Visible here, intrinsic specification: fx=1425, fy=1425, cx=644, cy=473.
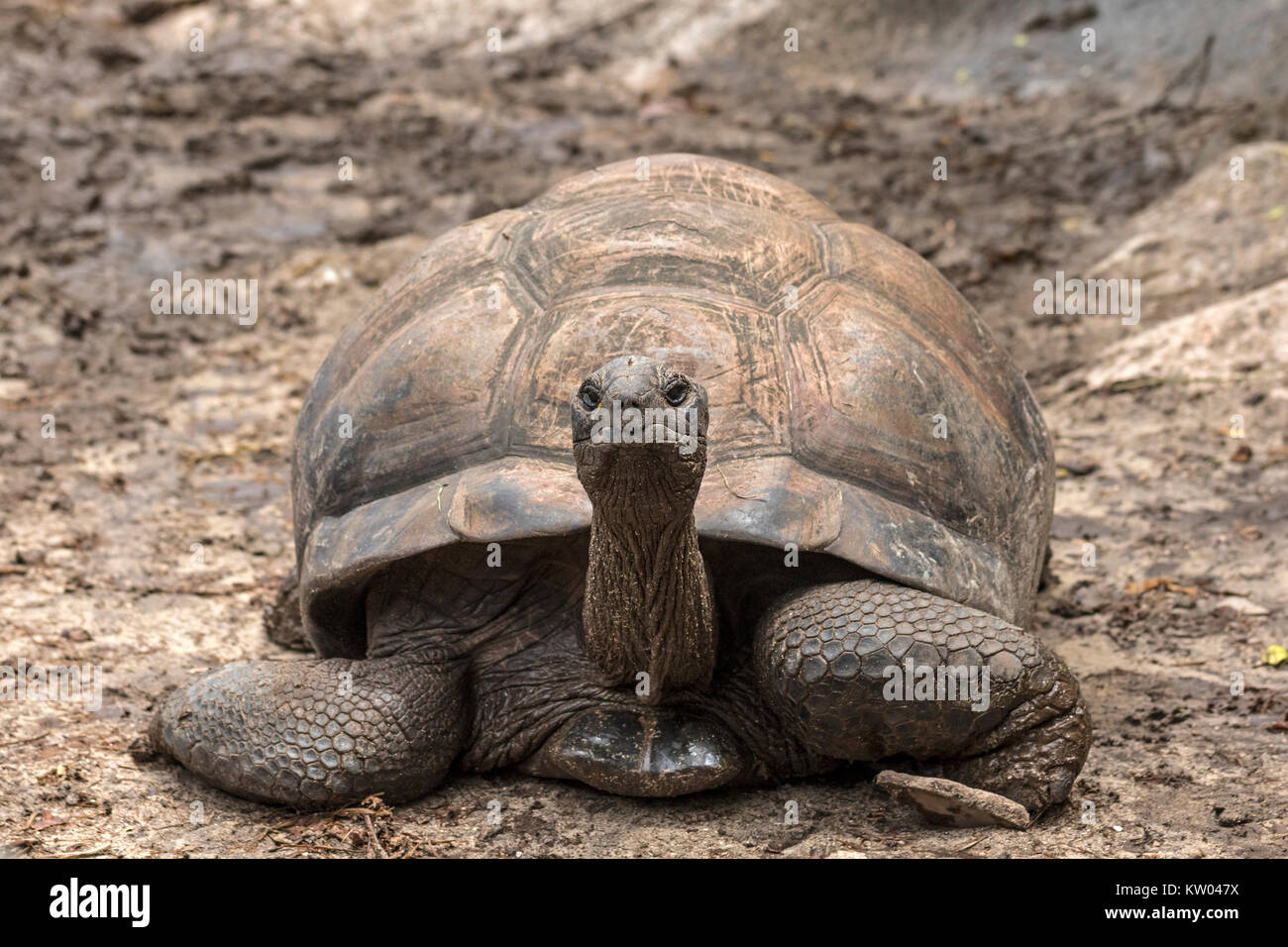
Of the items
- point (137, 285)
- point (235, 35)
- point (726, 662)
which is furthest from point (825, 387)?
point (235, 35)

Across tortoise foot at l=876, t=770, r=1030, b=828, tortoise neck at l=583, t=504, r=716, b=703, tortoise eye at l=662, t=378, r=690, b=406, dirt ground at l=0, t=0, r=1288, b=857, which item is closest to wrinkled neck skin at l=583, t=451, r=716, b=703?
tortoise neck at l=583, t=504, r=716, b=703

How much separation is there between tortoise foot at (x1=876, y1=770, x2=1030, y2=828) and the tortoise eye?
0.95 m

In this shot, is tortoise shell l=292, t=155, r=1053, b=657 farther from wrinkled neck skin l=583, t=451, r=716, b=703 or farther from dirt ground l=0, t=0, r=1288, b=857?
dirt ground l=0, t=0, r=1288, b=857

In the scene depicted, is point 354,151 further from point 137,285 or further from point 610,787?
point 610,787

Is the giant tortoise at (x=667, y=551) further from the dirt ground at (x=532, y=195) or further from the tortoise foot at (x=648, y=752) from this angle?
the dirt ground at (x=532, y=195)

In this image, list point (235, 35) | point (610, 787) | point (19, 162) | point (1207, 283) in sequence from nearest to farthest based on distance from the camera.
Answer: point (610, 787) < point (1207, 283) < point (19, 162) < point (235, 35)

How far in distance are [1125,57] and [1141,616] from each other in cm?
657

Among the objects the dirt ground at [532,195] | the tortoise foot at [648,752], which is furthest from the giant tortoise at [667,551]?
the dirt ground at [532,195]

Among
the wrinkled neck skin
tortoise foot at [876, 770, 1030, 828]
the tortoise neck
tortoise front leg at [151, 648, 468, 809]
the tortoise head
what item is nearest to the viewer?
the tortoise head

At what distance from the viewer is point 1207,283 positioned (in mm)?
6742

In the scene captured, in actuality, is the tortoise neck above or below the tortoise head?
below

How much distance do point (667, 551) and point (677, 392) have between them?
14.5 inches

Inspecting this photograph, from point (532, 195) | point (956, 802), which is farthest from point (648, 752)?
point (532, 195)

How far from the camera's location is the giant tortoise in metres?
2.96
